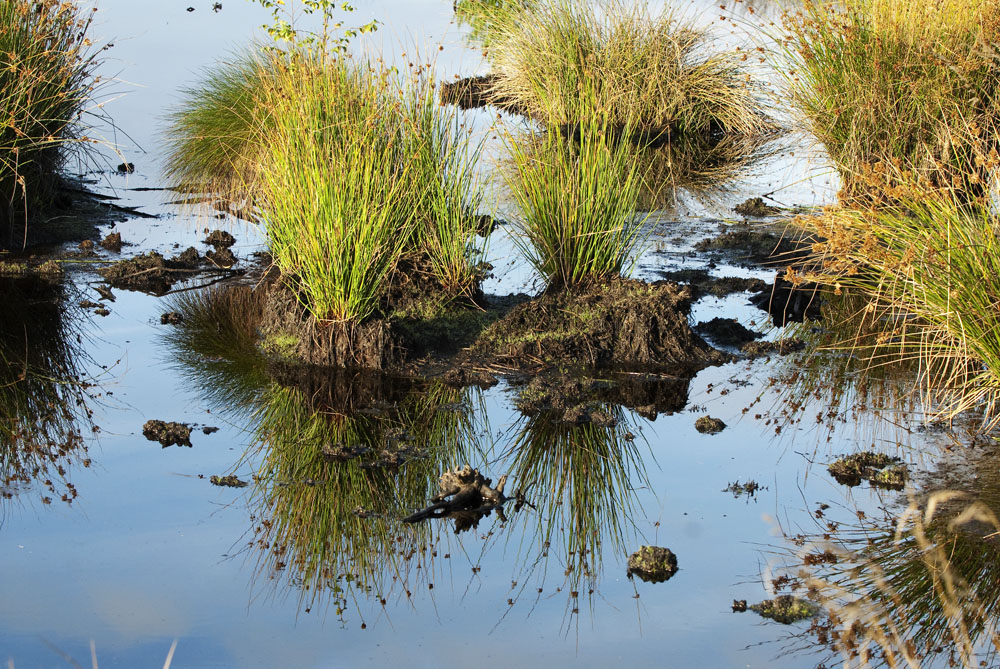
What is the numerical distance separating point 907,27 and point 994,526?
16.0ft

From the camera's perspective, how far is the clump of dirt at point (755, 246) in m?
7.58

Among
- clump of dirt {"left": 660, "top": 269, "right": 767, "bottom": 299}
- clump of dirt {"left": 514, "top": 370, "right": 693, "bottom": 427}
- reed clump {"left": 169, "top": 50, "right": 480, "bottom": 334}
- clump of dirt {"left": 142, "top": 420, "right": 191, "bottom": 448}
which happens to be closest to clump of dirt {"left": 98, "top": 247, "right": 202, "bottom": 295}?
reed clump {"left": 169, "top": 50, "right": 480, "bottom": 334}

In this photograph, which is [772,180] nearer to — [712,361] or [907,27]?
[907,27]

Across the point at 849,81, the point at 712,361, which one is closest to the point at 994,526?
the point at 712,361

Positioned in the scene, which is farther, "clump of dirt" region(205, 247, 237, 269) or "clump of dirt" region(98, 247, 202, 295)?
"clump of dirt" region(205, 247, 237, 269)

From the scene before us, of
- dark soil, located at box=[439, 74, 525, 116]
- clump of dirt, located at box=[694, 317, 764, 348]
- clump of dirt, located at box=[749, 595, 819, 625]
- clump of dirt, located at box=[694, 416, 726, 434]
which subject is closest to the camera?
clump of dirt, located at box=[749, 595, 819, 625]

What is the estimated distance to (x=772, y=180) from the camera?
9570mm

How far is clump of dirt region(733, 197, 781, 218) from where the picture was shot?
8.71 meters

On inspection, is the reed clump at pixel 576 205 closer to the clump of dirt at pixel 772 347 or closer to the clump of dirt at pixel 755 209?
the clump of dirt at pixel 772 347

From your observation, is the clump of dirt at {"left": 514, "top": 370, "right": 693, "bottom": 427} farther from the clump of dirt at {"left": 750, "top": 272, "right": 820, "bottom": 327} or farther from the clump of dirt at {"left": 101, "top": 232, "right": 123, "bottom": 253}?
the clump of dirt at {"left": 101, "top": 232, "right": 123, "bottom": 253}

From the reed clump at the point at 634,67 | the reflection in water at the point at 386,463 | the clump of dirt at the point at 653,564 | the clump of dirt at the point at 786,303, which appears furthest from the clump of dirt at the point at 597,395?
the reed clump at the point at 634,67

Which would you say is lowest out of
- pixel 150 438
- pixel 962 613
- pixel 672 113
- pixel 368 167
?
pixel 962 613

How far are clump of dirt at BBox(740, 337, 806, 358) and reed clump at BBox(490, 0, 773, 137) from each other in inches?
172

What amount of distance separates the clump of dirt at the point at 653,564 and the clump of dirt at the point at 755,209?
5.74m
